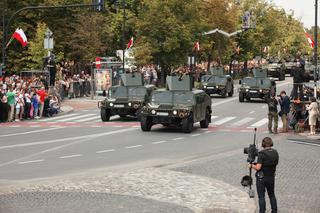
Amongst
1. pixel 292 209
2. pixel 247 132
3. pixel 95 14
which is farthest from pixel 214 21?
pixel 292 209

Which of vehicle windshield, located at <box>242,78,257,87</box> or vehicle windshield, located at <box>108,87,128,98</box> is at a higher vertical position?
vehicle windshield, located at <box>242,78,257,87</box>

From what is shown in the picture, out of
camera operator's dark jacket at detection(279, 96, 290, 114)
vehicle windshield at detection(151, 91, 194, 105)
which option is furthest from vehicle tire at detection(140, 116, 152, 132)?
camera operator's dark jacket at detection(279, 96, 290, 114)

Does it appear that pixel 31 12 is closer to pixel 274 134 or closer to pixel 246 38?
pixel 246 38

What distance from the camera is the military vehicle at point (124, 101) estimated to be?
31.3m

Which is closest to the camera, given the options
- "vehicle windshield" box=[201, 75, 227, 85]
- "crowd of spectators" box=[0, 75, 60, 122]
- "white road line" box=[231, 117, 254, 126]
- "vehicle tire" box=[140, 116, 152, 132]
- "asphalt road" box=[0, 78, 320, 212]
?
"asphalt road" box=[0, 78, 320, 212]

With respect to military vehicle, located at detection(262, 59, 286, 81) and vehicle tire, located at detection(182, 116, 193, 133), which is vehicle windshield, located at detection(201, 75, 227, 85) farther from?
military vehicle, located at detection(262, 59, 286, 81)

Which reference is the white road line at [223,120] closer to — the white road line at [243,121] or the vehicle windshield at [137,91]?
the white road line at [243,121]

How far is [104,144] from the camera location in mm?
23234

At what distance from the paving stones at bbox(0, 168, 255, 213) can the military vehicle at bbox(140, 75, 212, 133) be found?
9426 millimetres

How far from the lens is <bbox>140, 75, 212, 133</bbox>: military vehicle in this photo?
26.6 m

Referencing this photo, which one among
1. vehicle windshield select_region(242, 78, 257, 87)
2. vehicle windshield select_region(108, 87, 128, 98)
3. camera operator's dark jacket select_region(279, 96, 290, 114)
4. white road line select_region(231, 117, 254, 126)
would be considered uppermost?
vehicle windshield select_region(242, 78, 257, 87)

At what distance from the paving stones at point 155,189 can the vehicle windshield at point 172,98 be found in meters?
10.5

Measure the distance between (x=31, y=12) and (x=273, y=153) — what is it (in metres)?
52.0

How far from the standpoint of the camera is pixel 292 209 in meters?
13.1
